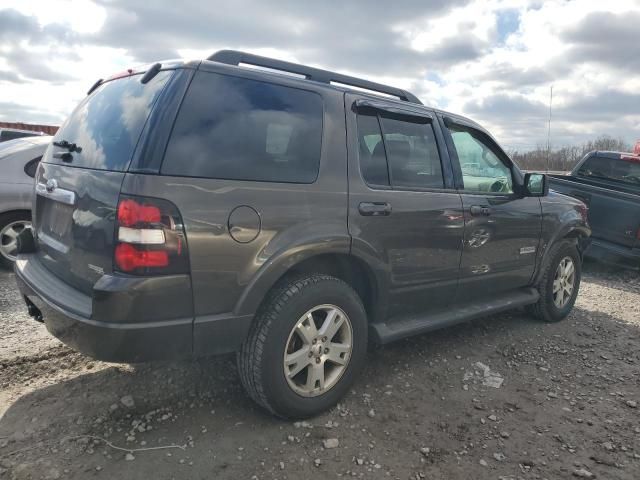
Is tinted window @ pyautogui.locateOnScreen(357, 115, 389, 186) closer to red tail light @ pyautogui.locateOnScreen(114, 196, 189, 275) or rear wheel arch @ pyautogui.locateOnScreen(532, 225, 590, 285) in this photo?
red tail light @ pyautogui.locateOnScreen(114, 196, 189, 275)

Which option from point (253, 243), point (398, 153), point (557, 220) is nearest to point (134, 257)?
point (253, 243)

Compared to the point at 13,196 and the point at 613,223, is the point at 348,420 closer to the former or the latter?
the point at 13,196

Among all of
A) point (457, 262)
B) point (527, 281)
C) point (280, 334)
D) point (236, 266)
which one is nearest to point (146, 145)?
point (236, 266)

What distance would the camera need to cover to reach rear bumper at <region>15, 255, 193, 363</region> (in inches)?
88.3

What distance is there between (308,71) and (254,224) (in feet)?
3.82

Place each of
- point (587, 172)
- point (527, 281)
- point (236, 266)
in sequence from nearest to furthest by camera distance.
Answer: point (236, 266) < point (527, 281) < point (587, 172)

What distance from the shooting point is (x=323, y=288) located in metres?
2.83

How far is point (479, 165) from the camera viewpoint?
4031 millimetres

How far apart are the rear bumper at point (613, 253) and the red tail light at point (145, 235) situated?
6539mm

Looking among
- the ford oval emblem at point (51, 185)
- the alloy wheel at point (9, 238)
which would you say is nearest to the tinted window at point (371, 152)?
the ford oval emblem at point (51, 185)

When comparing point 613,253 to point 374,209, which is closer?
point 374,209

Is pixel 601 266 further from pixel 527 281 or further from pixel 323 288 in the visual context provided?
pixel 323 288

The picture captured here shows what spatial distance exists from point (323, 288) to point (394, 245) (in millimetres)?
616

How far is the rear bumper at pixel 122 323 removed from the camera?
7.36ft
